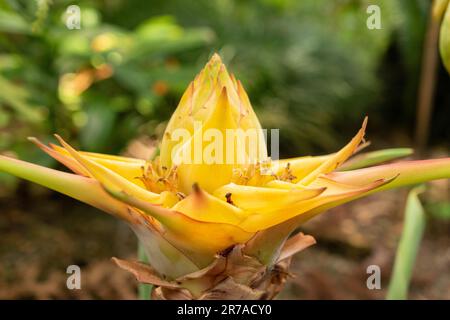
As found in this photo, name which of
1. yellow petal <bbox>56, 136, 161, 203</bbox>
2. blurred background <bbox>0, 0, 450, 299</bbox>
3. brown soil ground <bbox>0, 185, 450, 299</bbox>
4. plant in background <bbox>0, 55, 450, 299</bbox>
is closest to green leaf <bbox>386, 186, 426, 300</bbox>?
plant in background <bbox>0, 55, 450, 299</bbox>

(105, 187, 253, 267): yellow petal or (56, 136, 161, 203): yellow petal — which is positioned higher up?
(56, 136, 161, 203): yellow petal

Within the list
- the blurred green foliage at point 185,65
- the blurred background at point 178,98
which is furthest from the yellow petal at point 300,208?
the blurred green foliage at point 185,65

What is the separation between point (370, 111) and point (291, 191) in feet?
8.98

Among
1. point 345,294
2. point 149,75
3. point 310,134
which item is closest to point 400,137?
point 310,134

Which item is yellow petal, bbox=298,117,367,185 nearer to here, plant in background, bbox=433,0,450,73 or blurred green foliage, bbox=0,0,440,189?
plant in background, bbox=433,0,450,73

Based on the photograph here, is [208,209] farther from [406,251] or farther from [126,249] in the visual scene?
[126,249]

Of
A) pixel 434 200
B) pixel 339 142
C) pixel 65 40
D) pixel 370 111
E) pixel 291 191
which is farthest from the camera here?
pixel 370 111

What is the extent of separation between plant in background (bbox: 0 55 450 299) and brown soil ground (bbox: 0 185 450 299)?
78cm

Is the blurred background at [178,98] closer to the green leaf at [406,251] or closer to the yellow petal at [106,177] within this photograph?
the yellow petal at [106,177]

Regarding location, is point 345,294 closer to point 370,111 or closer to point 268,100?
point 268,100

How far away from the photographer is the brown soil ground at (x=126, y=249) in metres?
1.22

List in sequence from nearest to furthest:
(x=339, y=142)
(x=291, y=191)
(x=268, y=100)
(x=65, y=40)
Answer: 1. (x=291, y=191)
2. (x=65, y=40)
3. (x=268, y=100)
4. (x=339, y=142)

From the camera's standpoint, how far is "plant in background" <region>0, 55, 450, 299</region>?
0.32 meters
